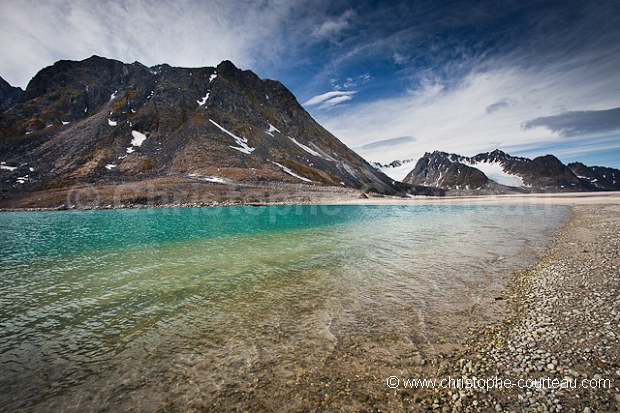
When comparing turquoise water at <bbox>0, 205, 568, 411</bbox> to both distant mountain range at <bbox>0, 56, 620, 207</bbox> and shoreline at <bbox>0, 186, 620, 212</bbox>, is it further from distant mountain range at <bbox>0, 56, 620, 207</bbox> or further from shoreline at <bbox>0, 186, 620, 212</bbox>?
distant mountain range at <bbox>0, 56, 620, 207</bbox>

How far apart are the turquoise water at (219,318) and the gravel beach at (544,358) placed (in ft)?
3.74

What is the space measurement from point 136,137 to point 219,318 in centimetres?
16746

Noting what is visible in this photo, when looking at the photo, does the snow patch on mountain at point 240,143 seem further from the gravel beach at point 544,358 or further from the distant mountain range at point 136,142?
the gravel beach at point 544,358

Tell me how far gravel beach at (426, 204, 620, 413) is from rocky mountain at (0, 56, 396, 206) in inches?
4161

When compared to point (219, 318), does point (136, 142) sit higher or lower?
higher

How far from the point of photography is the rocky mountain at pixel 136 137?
113812 mm

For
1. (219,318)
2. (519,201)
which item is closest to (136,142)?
(219,318)

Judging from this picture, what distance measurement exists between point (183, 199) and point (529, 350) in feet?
312

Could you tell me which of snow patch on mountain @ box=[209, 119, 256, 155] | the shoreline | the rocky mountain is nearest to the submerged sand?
the shoreline

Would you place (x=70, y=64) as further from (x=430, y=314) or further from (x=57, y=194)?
(x=430, y=314)

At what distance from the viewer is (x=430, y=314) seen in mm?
10219

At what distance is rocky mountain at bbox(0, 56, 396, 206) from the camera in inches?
4481

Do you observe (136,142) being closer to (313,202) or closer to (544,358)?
(313,202)

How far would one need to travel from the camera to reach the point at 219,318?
10.6 meters
